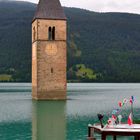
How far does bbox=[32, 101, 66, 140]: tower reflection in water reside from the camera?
30.4 metres

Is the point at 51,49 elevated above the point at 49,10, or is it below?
below

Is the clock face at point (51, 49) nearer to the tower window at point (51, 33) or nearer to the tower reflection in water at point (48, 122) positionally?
the tower window at point (51, 33)

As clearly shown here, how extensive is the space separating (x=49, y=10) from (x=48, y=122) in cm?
2492

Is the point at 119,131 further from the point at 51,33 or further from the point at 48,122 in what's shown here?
the point at 51,33

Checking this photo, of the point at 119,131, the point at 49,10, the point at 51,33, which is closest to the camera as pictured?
the point at 119,131

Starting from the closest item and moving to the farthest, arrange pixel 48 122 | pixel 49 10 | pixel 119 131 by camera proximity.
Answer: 1. pixel 119 131
2. pixel 48 122
3. pixel 49 10

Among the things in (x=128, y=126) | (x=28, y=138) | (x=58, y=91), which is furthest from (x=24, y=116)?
(x=128, y=126)

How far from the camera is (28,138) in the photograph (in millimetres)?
29469

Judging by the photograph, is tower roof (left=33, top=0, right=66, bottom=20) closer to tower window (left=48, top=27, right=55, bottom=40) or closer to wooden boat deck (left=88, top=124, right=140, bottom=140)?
tower window (left=48, top=27, right=55, bottom=40)

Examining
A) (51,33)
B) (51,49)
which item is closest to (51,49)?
(51,49)

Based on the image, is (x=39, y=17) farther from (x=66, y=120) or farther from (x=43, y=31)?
(x=66, y=120)

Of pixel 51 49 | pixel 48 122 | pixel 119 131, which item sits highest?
pixel 51 49

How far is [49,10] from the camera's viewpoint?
59469 mm

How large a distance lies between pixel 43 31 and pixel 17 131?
28.2 meters
